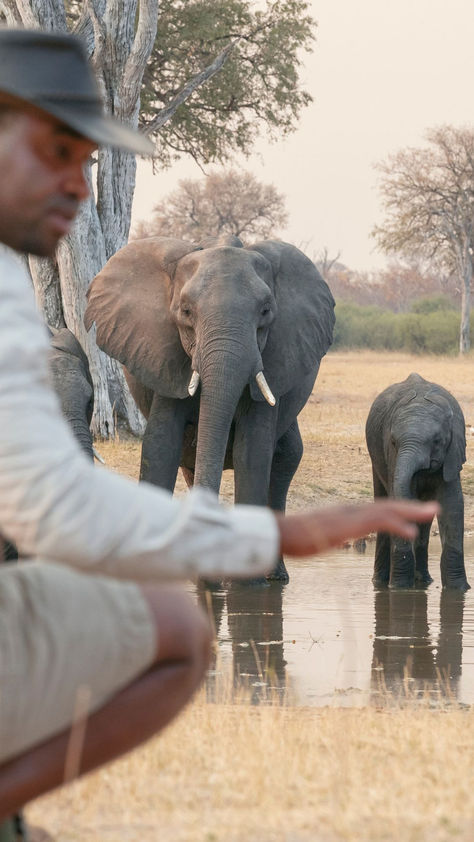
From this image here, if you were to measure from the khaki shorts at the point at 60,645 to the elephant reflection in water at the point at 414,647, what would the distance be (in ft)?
10.2

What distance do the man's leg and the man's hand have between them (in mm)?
299

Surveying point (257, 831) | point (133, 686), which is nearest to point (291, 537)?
point (133, 686)

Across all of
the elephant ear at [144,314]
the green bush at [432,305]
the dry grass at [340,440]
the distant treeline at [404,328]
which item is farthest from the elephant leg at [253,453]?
the green bush at [432,305]

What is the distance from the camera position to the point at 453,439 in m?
9.52

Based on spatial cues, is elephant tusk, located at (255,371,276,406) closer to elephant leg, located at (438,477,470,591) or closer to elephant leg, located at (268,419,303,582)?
elephant leg, located at (438,477,470,591)

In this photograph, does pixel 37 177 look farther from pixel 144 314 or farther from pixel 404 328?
pixel 404 328

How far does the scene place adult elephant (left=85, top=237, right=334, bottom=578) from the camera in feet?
28.5

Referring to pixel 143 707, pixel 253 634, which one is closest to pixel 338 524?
pixel 143 707

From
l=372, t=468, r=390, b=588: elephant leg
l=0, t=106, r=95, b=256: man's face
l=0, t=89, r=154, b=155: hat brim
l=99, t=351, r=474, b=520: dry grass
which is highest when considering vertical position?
l=0, t=89, r=154, b=155: hat brim

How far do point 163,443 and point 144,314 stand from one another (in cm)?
117

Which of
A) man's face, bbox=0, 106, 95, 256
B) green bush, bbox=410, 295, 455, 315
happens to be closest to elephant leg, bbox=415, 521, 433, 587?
man's face, bbox=0, 106, 95, 256

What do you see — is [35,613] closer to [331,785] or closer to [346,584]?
[331,785]

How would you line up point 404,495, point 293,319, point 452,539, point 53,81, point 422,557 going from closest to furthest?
point 53,81 < point 404,495 < point 452,539 < point 422,557 < point 293,319

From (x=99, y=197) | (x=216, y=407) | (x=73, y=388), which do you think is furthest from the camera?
(x=99, y=197)
